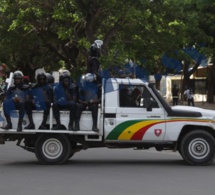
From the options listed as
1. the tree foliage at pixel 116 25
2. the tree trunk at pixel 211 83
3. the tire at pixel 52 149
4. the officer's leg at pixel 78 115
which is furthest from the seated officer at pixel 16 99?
the tree trunk at pixel 211 83

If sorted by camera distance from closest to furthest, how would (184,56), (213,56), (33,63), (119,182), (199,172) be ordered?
(119,182) < (199,172) < (184,56) < (213,56) < (33,63)

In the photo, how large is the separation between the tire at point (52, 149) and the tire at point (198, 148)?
102 inches

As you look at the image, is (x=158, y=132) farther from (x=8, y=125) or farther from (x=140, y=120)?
(x=8, y=125)

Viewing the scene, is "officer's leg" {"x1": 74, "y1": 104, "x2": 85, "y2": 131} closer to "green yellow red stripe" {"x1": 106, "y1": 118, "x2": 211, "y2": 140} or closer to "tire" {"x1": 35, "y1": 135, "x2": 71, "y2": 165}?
"tire" {"x1": 35, "y1": 135, "x2": 71, "y2": 165}

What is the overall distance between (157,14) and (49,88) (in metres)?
17.7

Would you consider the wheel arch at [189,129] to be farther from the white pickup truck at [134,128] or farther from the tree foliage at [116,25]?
the tree foliage at [116,25]

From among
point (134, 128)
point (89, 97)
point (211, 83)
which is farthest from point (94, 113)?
point (211, 83)

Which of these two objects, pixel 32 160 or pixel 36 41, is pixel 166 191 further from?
pixel 36 41

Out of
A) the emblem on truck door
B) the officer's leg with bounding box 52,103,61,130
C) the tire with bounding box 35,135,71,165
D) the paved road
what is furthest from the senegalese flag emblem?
the officer's leg with bounding box 52,103,61,130

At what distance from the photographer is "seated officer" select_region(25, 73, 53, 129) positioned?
470 inches

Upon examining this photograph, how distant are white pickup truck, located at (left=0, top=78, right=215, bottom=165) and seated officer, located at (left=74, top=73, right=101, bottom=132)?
0.11m

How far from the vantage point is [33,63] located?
49375 mm

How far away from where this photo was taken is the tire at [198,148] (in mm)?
11891

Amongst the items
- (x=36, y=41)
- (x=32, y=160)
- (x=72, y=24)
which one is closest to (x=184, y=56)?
(x=72, y=24)
